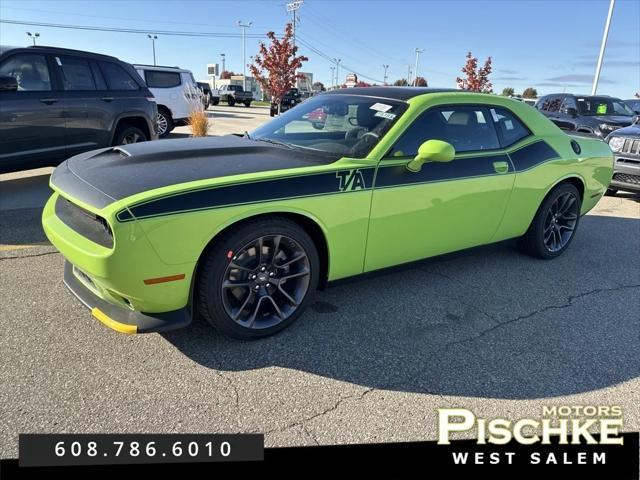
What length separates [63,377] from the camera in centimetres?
255

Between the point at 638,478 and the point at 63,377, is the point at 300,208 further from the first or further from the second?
the point at 638,478

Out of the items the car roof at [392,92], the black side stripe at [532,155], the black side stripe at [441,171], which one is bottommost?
the black side stripe at [441,171]

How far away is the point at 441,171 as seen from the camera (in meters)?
3.49

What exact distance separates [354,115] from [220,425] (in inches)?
95.0

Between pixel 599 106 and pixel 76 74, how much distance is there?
35.8 ft

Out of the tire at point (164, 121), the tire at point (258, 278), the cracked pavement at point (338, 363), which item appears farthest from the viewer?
the tire at point (164, 121)

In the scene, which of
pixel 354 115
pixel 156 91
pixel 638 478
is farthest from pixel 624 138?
pixel 156 91

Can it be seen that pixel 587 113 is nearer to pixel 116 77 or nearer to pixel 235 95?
pixel 116 77

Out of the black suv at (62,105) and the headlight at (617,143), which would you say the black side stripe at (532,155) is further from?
the black suv at (62,105)

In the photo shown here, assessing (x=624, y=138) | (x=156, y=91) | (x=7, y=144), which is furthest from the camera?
(x=156, y=91)

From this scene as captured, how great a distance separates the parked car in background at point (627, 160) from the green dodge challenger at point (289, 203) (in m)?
4.23

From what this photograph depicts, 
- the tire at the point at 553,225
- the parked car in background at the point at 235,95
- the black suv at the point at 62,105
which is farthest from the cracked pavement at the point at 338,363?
the parked car in background at the point at 235,95

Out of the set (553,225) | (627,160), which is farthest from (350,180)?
(627,160)

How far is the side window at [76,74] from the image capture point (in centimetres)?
638
